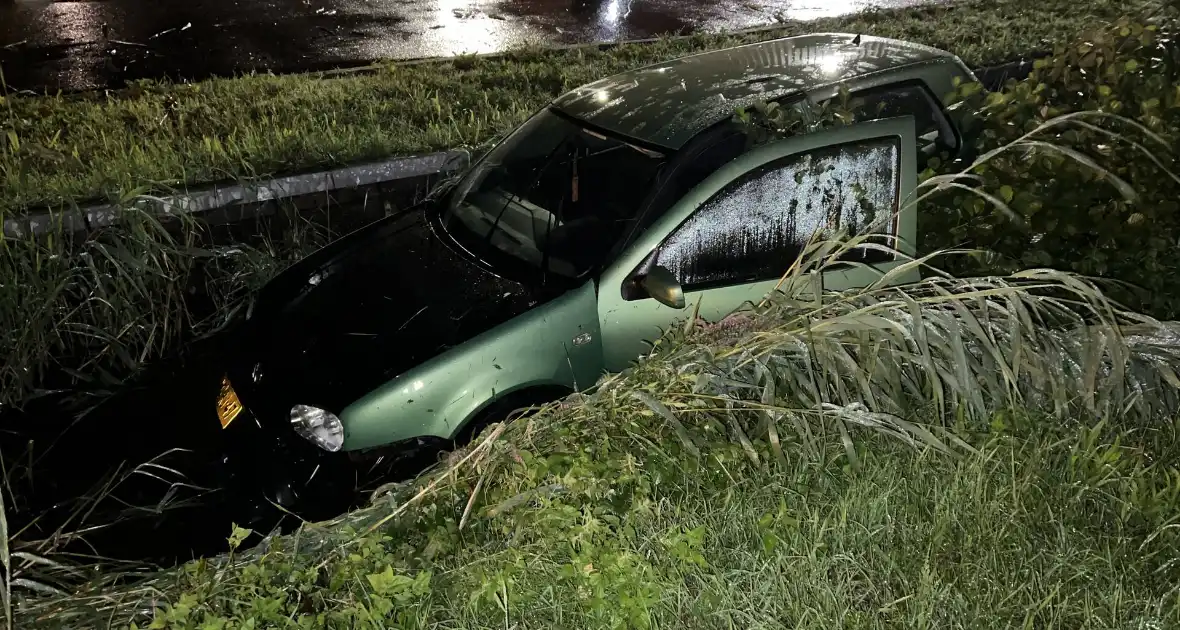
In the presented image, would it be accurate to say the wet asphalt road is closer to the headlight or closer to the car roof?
the car roof

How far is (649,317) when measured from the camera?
3.29 meters

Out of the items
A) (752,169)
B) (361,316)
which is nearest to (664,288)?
(752,169)

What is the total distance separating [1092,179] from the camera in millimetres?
3297

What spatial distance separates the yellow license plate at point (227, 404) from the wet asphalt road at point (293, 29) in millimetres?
5030

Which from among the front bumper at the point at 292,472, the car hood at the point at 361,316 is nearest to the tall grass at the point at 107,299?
the car hood at the point at 361,316

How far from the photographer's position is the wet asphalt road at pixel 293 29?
7840 mm

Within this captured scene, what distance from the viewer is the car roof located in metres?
3.59

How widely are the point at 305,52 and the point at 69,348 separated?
507cm

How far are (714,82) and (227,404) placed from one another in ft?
8.31

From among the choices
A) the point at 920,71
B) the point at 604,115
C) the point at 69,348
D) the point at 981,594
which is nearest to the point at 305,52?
the point at 69,348

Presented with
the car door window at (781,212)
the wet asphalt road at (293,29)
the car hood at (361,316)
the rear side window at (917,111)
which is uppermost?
the wet asphalt road at (293,29)

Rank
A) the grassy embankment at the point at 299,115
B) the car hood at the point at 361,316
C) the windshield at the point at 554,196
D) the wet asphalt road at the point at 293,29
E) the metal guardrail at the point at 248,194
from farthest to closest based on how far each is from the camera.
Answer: the wet asphalt road at the point at 293,29 < the grassy embankment at the point at 299,115 < the metal guardrail at the point at 248,194 < the windshield at the point at 554,196 < the car hood at the point at 361,316

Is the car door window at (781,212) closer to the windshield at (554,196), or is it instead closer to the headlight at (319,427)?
the windshield at (554,196)

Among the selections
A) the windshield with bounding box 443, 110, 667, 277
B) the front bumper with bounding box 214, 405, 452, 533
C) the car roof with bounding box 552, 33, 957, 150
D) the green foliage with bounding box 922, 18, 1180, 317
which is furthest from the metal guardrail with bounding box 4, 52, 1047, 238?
the green foliage with bounding box 922, 18, 1180, 317
